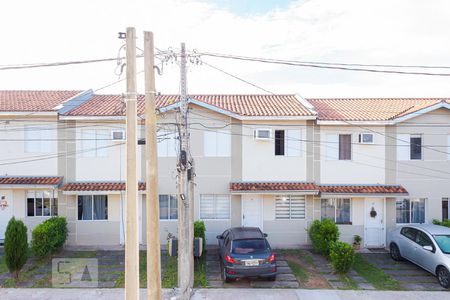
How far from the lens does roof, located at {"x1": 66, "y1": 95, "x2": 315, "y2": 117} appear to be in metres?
15.1

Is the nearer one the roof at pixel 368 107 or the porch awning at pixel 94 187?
the porch awning at pixel 94 187

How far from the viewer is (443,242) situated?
11.9m

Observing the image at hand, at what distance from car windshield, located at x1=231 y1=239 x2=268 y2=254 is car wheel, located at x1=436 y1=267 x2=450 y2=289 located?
216 inches

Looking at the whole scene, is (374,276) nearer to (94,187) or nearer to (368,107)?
(368,107)

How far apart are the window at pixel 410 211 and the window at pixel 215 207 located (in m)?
7.39

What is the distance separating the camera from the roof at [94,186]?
582 inches

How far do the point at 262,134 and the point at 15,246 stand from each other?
969 cm

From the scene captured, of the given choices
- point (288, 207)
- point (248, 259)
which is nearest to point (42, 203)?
point (248, 259)

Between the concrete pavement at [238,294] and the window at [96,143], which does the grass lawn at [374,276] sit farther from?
the window at [96,143]

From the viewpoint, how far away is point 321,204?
15859 millimetres

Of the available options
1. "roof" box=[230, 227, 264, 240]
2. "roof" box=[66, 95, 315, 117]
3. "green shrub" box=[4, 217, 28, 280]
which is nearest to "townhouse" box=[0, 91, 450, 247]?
"roof" box=[66, 95, 315, 117]

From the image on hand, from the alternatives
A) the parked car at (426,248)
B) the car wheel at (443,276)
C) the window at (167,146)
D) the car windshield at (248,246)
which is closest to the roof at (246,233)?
the car windshield at (248,246)

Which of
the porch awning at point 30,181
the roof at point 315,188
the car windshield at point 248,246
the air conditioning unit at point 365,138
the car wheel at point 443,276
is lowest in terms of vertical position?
the car wheel at point 443,276

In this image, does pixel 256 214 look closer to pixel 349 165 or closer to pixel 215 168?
pixel 215 168
